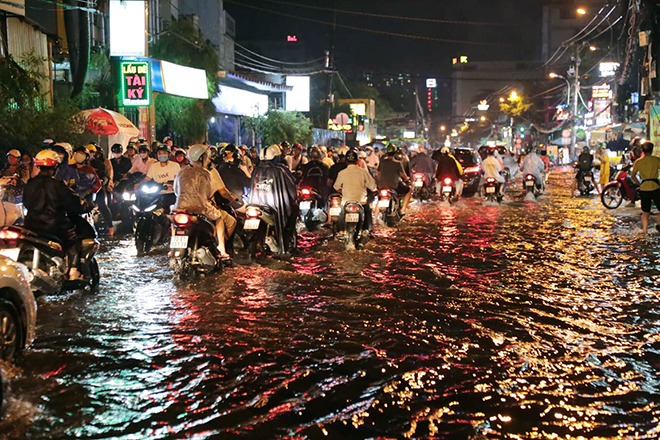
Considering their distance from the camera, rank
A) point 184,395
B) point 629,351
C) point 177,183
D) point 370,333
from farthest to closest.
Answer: point 177,183 → point 370,333 → point 629,351 → point 184,395

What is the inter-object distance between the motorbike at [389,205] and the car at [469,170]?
347 inches

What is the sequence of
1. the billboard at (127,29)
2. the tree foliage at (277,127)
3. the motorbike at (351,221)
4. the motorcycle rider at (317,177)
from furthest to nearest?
the tree foliage at (277,127) < the billboard at (127,29) < the motorcycle rider at (317,177) < the motorbike at (351,221)

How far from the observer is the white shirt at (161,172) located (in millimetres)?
12023

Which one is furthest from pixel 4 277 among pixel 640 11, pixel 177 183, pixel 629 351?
pixel 640 11

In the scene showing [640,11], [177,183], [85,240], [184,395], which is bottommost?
[184,395]

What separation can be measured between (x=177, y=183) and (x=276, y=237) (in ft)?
7.98

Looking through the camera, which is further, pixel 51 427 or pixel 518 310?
pixel 518 310

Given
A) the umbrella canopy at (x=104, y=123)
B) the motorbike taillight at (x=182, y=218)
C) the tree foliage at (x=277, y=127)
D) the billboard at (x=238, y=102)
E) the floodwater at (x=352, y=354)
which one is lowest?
the floodwater at (x=352, y=354)

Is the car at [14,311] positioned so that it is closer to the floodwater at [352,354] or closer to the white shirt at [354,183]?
the floodwater at [352,354]

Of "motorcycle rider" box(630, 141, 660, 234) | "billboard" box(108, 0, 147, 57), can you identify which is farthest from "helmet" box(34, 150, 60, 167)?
"billboard" box(108, 0, 147, 57)

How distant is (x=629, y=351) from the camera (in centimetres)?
601

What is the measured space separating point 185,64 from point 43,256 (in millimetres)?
25570

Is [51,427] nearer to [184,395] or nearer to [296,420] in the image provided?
[184,395]

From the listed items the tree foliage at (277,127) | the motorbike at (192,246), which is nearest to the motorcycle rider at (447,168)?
the motorbike at (192,246)
